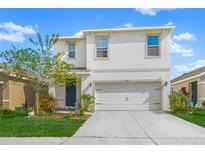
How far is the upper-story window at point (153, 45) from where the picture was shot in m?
19.0

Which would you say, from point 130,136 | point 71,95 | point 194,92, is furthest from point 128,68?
point 130,136

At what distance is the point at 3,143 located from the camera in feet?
26.6

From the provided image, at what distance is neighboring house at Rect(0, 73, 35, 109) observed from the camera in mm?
18812

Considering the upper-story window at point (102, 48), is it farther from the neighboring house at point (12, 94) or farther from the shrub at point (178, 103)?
the neighboring house at point (12, 94)

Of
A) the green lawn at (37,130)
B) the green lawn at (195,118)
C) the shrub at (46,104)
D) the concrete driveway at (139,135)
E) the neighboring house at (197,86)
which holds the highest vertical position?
the neighboring house at (197,86)

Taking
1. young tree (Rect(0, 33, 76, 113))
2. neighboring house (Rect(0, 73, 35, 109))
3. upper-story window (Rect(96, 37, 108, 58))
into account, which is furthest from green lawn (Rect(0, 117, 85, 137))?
upper-story window (Rect(96, 37, 108, 58))

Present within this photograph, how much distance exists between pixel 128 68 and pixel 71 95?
15.3 ft

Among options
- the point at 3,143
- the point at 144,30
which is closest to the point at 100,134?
the point at 3,143

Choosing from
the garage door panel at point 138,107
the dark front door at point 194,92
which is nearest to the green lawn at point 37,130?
the garage door panel at point 138,107

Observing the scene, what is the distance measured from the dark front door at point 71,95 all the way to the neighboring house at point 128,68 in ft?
3.10

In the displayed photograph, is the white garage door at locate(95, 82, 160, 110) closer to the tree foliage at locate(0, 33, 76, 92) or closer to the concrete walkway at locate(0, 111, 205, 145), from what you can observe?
the tree foliage at locate(0, 33, 76, 92)

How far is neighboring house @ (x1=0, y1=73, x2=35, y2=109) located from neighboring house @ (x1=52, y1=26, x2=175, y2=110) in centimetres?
470
